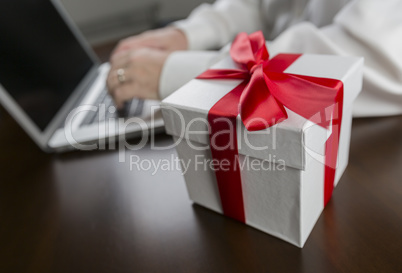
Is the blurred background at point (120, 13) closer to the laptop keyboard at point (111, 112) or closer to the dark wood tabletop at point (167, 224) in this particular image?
the laptop keyboard at point (111, 112)

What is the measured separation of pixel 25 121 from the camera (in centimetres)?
51

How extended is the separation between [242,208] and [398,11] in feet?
1.18

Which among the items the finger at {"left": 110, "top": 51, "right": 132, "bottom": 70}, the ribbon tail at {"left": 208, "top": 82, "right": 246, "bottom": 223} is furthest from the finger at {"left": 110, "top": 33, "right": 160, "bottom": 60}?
the ribbon tail at {"left": 208, "top": 82, "right": 246, "bottom": 223}

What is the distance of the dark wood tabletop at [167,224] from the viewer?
31cm

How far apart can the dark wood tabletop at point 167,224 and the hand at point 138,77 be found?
0.12 meters

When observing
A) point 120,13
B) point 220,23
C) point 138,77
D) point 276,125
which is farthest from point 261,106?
point 120,13

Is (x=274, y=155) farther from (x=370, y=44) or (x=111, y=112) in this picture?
(x=111, y=112)

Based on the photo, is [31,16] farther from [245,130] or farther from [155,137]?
[245,130]

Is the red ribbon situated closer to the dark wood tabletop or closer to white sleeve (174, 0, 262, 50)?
the dark wood tabletop

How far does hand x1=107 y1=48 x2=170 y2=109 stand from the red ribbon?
218mm

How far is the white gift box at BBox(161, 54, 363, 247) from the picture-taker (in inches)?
10.7

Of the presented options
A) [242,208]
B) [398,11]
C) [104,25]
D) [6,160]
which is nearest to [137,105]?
[6,160]

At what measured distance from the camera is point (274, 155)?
11.1 inches

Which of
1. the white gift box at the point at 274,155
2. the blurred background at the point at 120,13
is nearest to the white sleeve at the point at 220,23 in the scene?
the white gift box at the point at 274,155
